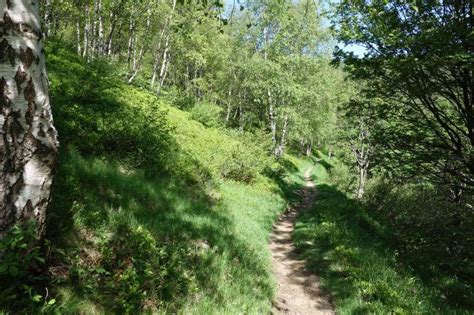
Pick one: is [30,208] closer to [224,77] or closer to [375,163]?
[375,163]

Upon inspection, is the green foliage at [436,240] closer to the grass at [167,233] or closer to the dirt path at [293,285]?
the dirt path at [293,285]

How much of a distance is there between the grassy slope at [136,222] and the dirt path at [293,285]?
433 mm

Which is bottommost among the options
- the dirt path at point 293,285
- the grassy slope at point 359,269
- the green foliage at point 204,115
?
the dirt path at point 293,285

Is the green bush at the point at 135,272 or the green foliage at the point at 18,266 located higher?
the green foliage at the point at 18,266

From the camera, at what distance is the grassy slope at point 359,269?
19.7 feet

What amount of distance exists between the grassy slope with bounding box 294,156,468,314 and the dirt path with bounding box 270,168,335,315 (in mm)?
244

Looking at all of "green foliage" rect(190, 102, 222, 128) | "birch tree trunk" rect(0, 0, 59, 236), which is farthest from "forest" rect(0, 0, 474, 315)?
"green foliage" rect(190, 102, 222, 128)

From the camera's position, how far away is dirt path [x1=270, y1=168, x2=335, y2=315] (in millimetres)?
6246

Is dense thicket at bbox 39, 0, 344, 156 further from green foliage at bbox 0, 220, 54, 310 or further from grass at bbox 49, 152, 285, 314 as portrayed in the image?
green foliage at bbox 0, 220, 54, 310

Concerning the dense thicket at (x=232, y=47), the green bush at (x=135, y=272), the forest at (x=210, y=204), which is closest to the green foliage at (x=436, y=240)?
the forest at (x=210, y=204)

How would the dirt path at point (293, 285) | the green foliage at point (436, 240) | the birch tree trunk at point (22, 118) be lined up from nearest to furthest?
the birch tree trunk at point (22, 118) < the dirt path at point (293, 285) < the green foliage at point (436, 240)

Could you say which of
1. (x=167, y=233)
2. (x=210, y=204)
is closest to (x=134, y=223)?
(x=167, y=233)

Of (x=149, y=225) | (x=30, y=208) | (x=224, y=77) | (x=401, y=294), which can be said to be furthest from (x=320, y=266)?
(x=224, y=77)

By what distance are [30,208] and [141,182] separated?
12.9 ft
